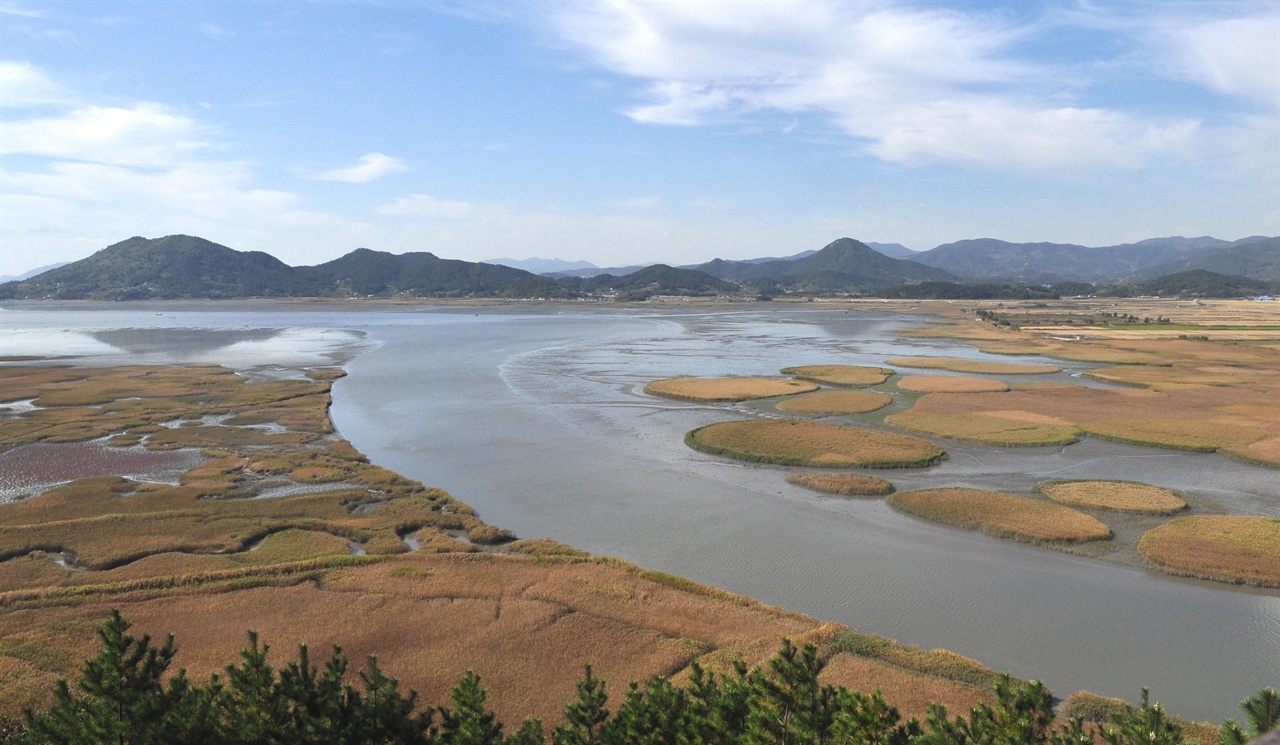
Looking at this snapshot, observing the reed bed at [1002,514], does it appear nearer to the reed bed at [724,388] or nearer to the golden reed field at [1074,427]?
the golden reed field at [1074,427]

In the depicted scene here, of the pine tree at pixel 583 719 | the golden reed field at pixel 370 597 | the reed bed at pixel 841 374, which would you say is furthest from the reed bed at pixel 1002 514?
the reed bed at pixel 841 374

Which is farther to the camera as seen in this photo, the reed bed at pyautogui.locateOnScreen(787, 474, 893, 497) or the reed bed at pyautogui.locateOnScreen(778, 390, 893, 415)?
the reed bed at pyautogui.locateOnScreen(778, 390, 893, 415)

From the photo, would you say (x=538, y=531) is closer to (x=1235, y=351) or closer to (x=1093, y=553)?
(x=1093, y=553)

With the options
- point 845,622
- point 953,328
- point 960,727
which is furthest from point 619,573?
point 953,328

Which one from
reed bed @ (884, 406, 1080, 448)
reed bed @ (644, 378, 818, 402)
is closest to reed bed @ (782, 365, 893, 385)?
reed bed @ (644, 378, 818, 402)

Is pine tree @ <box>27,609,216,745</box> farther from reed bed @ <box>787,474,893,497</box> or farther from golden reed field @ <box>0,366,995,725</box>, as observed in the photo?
reed bed @ <box>787,474,893,497</box>
